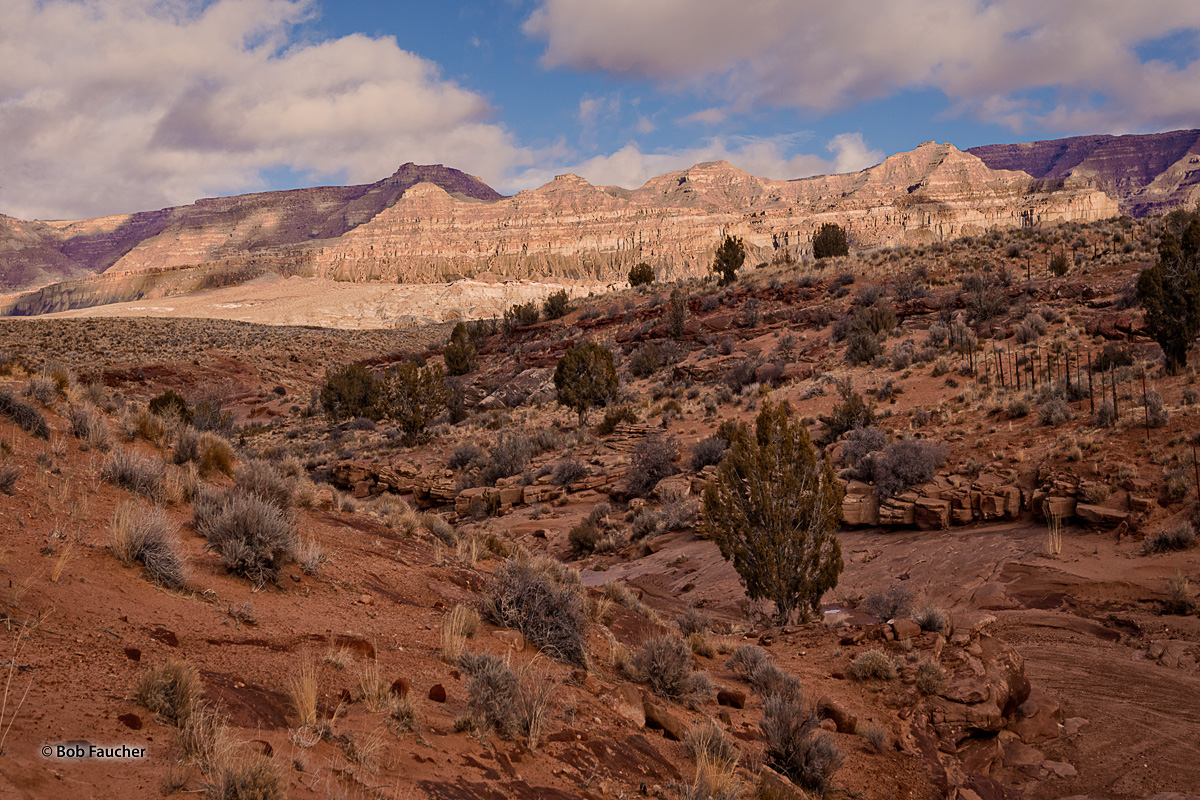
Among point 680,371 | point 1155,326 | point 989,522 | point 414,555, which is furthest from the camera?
point 680,371

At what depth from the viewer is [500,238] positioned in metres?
188

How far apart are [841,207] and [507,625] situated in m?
182

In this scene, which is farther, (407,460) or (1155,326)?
(407,460)

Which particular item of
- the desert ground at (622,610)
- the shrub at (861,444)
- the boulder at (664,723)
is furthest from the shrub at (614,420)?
the boulder at (664,723)

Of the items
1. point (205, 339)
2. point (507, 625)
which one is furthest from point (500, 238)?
point (507, 625)

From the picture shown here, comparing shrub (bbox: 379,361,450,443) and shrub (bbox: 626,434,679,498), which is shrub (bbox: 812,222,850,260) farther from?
shrub (bbox: 626,434,679,498)

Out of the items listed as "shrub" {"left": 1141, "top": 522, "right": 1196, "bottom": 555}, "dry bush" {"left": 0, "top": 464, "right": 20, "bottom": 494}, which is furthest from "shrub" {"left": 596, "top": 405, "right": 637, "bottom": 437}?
"dry bush" {"left": 0, "top": 464, "right": 20, "bottom": 494}

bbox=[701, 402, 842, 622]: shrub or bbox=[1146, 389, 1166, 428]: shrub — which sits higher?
bbox=[1146, 389, 1166, 428]: shrub

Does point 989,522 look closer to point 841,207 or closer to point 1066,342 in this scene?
point 1066,342

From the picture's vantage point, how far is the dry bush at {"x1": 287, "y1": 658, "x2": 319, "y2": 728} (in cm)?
402

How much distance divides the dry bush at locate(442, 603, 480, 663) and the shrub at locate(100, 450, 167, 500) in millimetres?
3848

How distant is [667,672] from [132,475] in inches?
250

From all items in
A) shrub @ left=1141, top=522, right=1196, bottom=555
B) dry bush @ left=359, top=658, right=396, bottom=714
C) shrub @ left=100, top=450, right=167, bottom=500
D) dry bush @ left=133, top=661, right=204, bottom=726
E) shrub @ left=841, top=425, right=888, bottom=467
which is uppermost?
shrub @ left=100, top=450, right=167, bottom=500

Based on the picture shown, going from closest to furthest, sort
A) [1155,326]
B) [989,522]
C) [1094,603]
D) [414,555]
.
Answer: [414,555] < [1094,603] < [989,522] < [1155,326]
